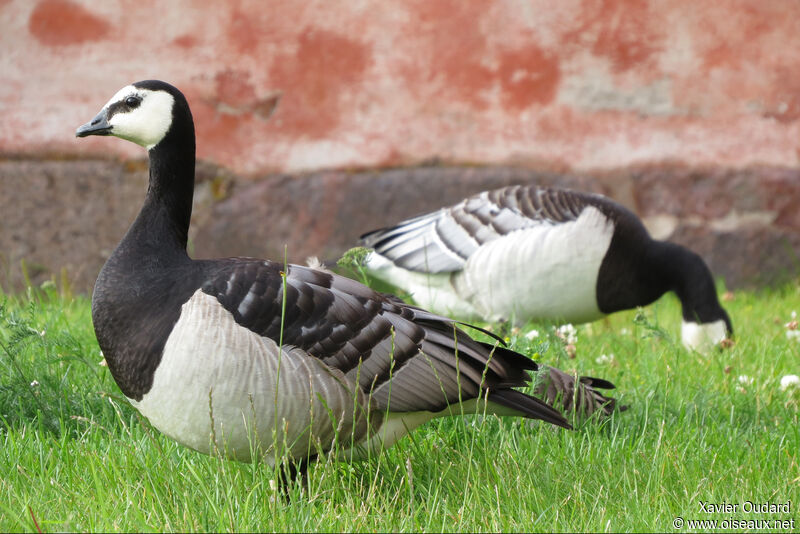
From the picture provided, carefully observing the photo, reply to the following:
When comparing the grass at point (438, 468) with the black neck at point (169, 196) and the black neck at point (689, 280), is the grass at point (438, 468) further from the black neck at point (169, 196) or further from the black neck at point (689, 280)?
the black neck at point (689, 280)

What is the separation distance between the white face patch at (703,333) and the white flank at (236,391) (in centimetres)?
287

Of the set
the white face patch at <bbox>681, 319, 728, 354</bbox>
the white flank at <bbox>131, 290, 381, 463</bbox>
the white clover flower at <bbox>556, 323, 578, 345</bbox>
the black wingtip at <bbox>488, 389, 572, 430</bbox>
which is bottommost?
the white face patch at <bbox>681, 319, 728, 354</bbox>

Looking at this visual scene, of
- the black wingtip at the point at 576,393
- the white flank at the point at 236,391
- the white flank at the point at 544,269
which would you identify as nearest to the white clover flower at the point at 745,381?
the black wingtip at the point at 576,393

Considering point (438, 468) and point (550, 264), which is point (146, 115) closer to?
point (438, 468)

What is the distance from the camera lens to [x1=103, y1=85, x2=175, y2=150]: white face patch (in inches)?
116

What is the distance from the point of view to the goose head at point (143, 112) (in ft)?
9.68

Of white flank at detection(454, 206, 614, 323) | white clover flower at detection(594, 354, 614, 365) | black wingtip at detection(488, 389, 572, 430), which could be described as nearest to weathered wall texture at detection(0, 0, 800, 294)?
white flank at detection(454, 206, 614, 323)

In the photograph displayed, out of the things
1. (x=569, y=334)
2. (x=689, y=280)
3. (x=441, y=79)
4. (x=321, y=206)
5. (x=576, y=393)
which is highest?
(x=441, y=79)

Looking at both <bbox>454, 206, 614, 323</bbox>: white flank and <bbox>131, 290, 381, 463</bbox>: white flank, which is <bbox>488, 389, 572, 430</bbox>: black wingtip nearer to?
<bbox>131, 290, 381, 463</bbox>: white flank

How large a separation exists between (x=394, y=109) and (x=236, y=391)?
433cm

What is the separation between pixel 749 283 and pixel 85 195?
4854 millimetres

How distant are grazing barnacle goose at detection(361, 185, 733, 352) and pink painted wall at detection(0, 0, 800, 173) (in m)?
1.16

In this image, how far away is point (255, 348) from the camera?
8.53 feet

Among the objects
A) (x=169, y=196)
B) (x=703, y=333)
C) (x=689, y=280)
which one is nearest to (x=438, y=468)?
(x=169, y=196)
